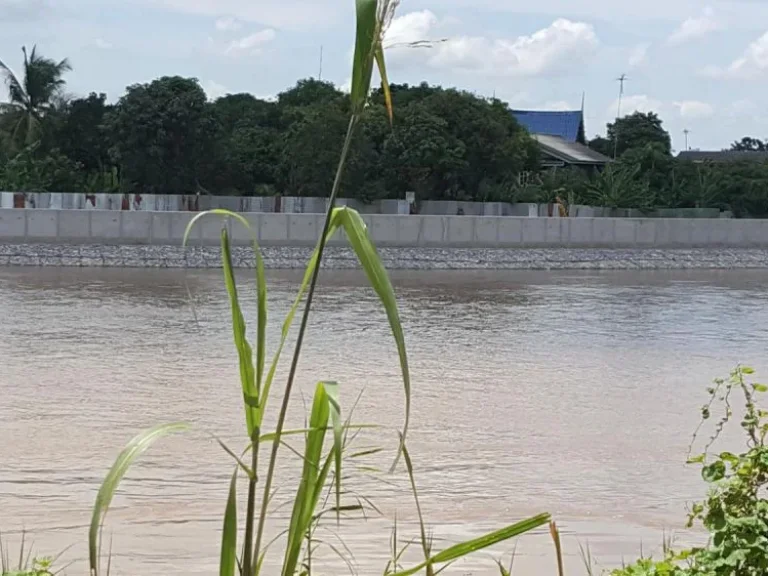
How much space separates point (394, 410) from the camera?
1011cm

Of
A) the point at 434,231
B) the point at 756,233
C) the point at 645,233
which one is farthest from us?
the point at 756,233

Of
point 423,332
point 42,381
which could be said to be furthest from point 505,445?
point 423,332

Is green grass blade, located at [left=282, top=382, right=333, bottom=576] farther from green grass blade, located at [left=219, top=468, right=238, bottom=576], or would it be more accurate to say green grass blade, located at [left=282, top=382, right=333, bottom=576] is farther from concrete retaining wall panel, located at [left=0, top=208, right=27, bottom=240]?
concrete retaining wall panel, located at [left=0, top=208, right=27, bottom=240]

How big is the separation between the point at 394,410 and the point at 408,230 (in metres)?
20.8

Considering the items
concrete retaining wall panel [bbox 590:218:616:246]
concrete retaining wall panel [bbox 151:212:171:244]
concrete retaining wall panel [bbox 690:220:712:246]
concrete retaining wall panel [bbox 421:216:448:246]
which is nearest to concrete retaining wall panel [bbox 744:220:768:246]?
concrete retaining wall panel [bbox 690:220:712:246]

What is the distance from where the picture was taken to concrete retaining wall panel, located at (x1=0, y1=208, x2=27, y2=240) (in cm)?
2722

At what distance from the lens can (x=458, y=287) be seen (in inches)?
987

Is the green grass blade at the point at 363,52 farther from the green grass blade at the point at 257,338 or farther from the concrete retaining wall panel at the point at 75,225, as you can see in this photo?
the concrete retaining wall panel at the point at 75,225

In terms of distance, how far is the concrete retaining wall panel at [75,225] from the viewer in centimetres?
2759

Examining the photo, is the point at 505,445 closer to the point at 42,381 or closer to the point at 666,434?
the point at 666,434

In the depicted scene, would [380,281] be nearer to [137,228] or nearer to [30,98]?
[137,228]

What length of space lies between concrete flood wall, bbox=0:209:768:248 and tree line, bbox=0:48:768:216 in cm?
968

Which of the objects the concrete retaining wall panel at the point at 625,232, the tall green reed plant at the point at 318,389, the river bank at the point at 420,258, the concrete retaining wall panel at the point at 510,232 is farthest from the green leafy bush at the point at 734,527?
the concrete retaining wall panel at the point at 625,232

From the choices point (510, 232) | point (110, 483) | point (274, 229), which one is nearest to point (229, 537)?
A: point (110, 483)
